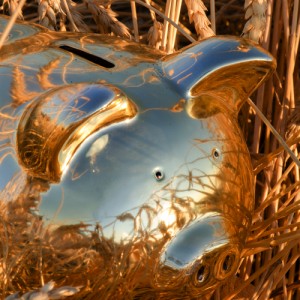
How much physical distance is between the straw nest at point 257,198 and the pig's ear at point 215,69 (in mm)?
138

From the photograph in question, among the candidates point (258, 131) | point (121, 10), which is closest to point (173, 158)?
point (258, 131)

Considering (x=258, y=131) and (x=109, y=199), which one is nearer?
(x=109, y=199)

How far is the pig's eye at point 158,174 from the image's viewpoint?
96 cm

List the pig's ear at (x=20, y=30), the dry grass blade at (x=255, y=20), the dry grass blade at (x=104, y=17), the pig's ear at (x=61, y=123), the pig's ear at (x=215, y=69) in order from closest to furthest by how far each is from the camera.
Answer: the pig's ear at (x=61, y=123) < the pig's ear at (x=215, y=69) < the pig's ear at (x=20, y=30) < the dry grass blade at (x=255, y=20) < the dry grass blade at (x=104, y=17)

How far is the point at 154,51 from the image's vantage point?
113 cm

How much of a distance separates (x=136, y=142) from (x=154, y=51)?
0.21 metres

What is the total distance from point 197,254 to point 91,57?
0.98 ft

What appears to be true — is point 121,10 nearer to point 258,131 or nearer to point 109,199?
point 258,131

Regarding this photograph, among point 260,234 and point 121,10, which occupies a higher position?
point 121,10

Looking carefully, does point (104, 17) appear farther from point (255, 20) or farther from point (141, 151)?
point (141, 151)

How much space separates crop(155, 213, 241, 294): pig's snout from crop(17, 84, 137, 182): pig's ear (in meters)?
0.16

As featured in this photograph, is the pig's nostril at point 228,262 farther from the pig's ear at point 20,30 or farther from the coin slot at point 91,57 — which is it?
the pig's ear at point 20,30

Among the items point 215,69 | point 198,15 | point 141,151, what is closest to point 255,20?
point 198,15

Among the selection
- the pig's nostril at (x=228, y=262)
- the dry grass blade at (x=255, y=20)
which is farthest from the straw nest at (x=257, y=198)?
the pig's nostril at (x=228, y=262)
